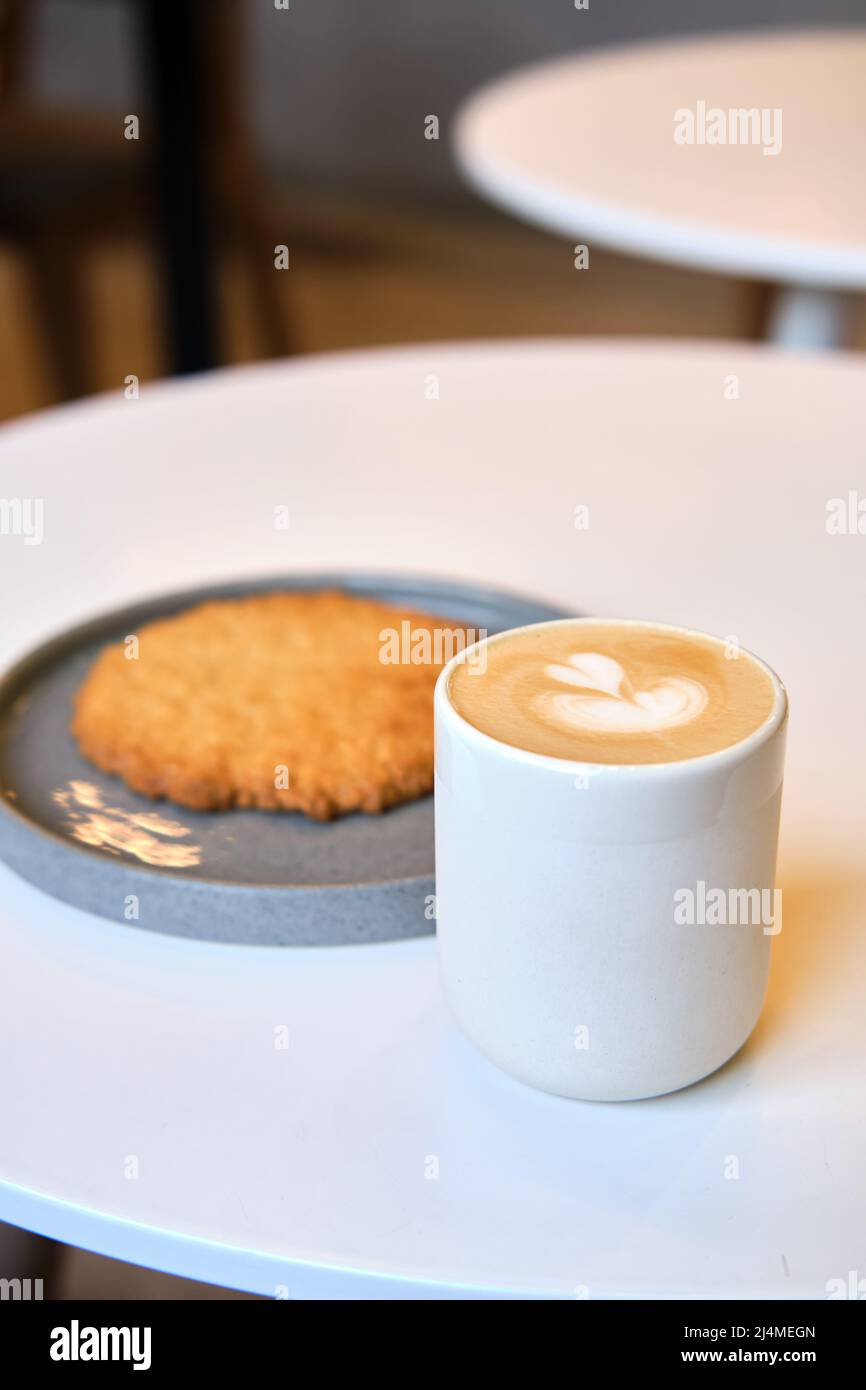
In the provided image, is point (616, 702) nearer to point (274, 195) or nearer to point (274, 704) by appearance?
point (274, 704)

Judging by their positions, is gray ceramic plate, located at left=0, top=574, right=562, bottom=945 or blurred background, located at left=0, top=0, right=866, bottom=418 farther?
blurred background, located at left=0, top=0, right=866, bottom=418

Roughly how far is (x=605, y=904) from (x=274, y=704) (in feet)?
0.79

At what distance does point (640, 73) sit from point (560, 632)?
129 centimetres

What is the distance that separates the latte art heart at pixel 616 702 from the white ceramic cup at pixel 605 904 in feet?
0.08

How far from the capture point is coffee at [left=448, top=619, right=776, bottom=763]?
1.37 ft

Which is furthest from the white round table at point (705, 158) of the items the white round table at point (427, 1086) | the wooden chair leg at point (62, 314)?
the wooden chair leg at point (62, 314)

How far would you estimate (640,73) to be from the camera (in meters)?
1.59

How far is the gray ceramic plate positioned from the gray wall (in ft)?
10.2

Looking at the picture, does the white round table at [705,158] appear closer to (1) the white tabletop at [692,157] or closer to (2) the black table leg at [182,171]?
(1) the white tabletop at [692,157]

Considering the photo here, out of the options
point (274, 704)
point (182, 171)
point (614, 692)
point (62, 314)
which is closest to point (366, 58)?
point (62, 314)

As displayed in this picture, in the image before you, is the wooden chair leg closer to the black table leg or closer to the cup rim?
the black table leg

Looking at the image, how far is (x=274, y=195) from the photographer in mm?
3666

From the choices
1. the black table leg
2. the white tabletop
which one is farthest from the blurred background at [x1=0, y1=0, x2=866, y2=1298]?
the white tabletop

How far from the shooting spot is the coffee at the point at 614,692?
42 cm
